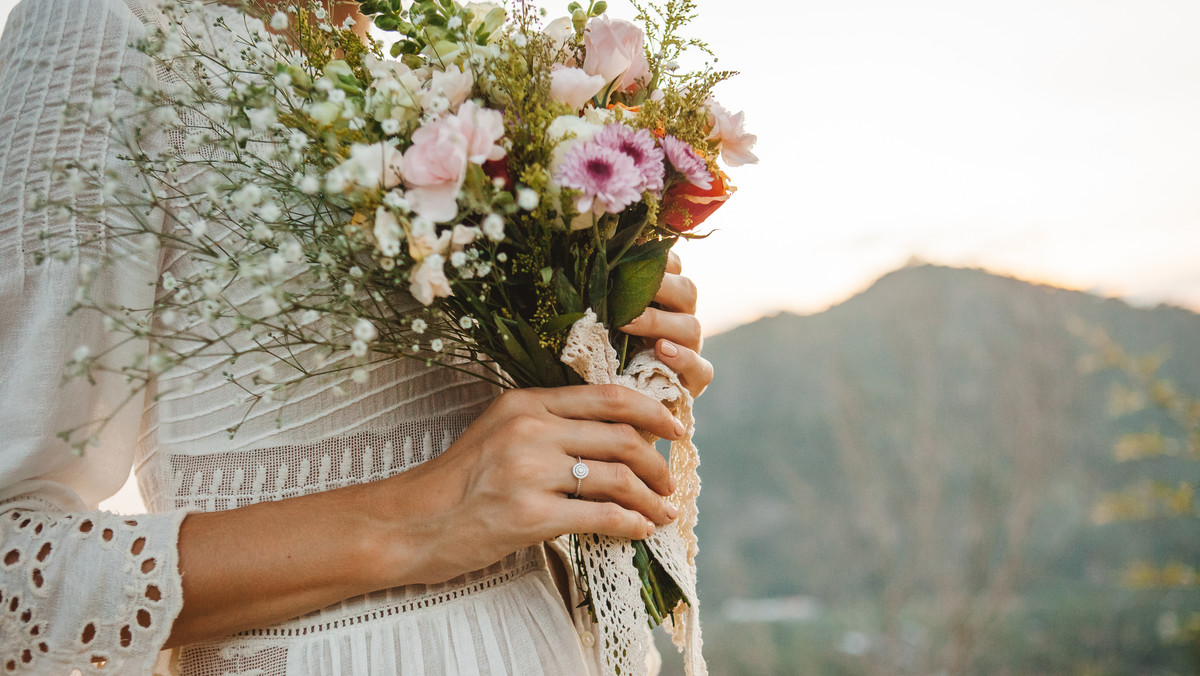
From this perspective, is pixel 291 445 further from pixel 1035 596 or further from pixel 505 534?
pixel 1035 596

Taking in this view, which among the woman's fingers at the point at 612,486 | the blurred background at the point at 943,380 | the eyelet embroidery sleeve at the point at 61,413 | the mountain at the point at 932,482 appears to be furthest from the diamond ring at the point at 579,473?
the mountain at the point at 932,482

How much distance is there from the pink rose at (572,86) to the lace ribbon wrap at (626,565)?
0.24 m

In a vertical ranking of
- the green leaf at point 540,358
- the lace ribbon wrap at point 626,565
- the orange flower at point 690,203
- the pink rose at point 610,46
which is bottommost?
the lace ribbon wrap at point 626,565

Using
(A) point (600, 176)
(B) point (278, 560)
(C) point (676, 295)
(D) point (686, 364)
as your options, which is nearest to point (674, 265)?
(C) point (676, 295)

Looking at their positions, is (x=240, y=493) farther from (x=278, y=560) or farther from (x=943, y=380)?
(x=943, y=380)

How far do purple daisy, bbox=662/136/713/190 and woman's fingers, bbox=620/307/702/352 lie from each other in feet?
0.71

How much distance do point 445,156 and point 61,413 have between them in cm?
56

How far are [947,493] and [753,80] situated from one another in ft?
9.11

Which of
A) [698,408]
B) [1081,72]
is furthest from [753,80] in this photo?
[698,408]

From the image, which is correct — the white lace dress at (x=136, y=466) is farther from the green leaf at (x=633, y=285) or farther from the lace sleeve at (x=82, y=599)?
the green leaf at (x=633, y=285)

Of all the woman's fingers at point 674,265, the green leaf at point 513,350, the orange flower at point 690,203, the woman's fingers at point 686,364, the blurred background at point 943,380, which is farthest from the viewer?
the blurred background at point 943,380

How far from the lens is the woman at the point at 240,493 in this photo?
2.64 ft

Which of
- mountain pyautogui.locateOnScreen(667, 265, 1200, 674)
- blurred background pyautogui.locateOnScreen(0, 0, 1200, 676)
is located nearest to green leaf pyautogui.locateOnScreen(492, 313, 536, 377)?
blurred background pyautogui.locateOnScreen(0, 0, 1200, 676)

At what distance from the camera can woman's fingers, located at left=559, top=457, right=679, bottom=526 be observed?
0.86 metres
